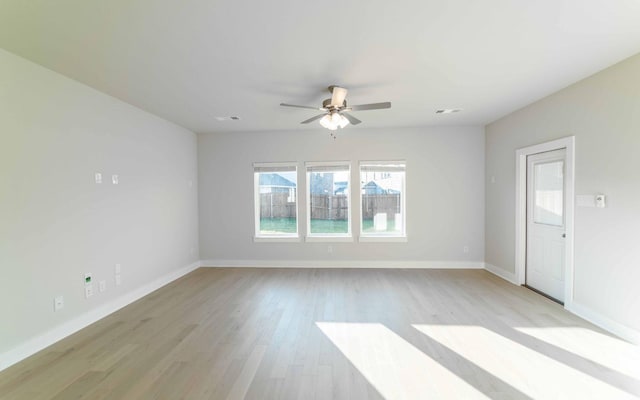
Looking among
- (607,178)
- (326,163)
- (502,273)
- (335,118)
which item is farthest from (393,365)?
(326,163)

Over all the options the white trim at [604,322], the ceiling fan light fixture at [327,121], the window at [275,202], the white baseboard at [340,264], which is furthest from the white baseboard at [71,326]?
the white trim at [604,322]

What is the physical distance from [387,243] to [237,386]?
387cm

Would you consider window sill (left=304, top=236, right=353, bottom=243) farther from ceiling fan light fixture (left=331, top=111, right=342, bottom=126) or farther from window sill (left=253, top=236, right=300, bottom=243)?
ceiling fan light fixture (left=331, top=111, right=342, bottom=126)

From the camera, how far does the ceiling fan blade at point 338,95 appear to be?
311 centimetres

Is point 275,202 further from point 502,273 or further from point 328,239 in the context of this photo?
point 502,273

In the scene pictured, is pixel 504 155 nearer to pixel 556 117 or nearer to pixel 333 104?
pixel 556 117

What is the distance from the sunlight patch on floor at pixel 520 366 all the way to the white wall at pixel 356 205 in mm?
2544

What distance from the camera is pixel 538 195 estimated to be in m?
4.14

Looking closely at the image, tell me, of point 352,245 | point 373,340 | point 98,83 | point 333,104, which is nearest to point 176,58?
point 98,83

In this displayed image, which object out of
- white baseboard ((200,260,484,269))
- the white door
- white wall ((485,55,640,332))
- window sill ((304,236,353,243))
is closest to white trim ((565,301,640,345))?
white wall ((485,55,640,332))

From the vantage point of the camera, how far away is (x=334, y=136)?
5.31 metres

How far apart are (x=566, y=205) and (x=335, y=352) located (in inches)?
132

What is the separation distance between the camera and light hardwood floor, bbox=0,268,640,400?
6.88 ft

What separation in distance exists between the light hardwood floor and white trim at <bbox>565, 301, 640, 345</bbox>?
0.10 m
